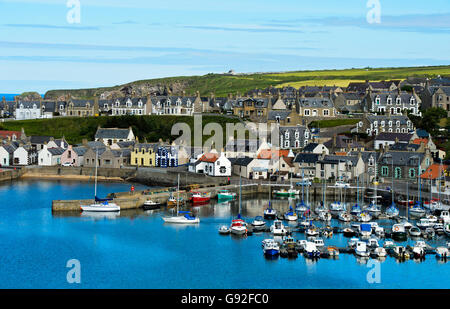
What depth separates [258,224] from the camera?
5669 centimetres

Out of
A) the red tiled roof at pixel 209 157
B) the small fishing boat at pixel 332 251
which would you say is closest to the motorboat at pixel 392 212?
the small fishing boat at pixel 332 251

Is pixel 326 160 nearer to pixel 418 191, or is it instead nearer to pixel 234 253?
pixel 418 191

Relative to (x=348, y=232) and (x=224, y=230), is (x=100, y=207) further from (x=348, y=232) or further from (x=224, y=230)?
(x=348, y=232)

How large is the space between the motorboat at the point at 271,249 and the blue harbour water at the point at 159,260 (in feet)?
2.03

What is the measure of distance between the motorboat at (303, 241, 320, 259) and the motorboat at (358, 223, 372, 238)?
651 centimetres

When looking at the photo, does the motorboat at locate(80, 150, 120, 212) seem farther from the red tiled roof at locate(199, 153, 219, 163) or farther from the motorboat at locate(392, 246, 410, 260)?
the motorboat at locate(392, 246, 410, 260)

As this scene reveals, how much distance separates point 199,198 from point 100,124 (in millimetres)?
46407

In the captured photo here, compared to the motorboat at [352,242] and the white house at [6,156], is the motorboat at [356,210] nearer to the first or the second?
the motorboat at [352,242]

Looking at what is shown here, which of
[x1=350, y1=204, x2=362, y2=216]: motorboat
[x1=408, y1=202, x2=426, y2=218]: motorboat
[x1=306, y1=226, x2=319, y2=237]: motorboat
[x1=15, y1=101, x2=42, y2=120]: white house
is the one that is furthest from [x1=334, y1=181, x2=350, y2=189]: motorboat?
[x1=15, y1=101, x2=42, y2=120]: white house

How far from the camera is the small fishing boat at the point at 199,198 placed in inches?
2680

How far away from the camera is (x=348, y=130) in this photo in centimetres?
9819

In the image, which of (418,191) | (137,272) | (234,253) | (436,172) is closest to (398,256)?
(234,253)
